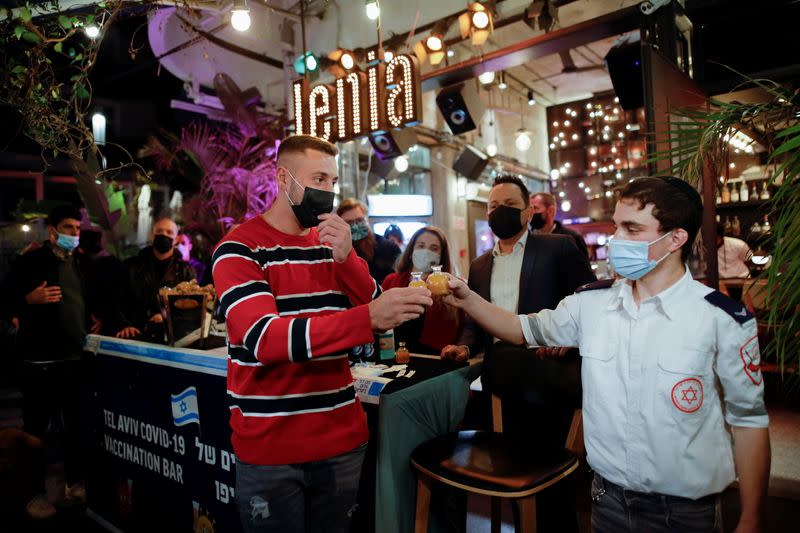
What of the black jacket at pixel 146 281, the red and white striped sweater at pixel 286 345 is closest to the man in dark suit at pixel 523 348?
the red and white striped sweater at pixel 286 345

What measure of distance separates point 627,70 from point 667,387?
349 centimetres

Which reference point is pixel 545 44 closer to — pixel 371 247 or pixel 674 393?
pixel 371 247

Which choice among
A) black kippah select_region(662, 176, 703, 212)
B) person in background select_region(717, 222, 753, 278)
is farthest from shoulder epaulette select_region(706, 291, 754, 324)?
person in background select_region(717, 222, 753, 278)

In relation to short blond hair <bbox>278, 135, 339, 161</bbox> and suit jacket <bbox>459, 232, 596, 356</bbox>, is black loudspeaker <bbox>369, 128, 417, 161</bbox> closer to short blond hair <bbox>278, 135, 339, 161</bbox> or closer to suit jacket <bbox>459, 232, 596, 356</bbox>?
suit jacket <bbox>459, 232, 596, 356</bbox>

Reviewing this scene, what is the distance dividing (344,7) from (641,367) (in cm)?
675

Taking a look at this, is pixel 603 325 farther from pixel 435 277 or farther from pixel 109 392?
pixel 109 392

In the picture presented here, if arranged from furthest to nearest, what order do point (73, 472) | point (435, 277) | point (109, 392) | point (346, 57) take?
point (346, 57)
point (73, 472)
point (109, 392)
point (435, 277)

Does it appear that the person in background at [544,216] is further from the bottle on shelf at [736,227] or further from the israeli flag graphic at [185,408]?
the israeli flag graphic at [185,408]

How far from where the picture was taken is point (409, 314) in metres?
1.46

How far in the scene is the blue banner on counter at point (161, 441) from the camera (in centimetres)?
256

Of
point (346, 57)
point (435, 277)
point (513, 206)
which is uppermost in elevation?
point (346, 57)

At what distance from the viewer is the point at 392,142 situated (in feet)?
21.0

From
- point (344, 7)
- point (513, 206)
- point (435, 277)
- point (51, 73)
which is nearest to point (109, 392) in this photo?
point (51, 73)

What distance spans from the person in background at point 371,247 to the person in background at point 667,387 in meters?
2.59
